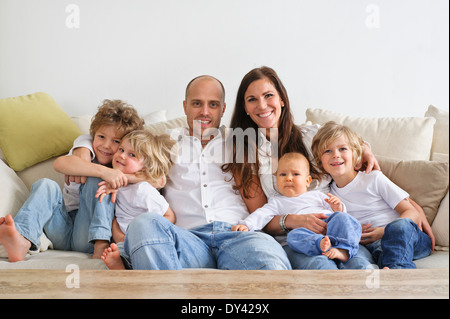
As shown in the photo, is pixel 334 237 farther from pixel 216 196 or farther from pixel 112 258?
pixel 112 258

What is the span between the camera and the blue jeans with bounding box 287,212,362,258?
1.42m

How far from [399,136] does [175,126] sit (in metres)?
1.07

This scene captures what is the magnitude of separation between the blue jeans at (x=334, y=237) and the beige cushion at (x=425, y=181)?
0.44 m

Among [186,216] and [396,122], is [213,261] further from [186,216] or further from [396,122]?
[396,122]

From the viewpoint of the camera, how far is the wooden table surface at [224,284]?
0.98 metres

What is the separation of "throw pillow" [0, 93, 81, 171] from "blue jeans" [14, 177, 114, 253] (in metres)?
0.35

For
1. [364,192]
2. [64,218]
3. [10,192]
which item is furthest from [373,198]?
[10,192]

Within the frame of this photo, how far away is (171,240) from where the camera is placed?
1.35 meters

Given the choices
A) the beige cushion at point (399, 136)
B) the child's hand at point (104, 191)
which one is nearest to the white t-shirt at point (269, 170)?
the beige cushion at point (399, 136)

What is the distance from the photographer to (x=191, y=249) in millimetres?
1438

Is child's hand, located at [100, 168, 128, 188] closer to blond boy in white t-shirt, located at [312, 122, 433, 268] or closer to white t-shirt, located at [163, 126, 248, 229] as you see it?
white t-shirt, located at [163, 126, 248, 229]

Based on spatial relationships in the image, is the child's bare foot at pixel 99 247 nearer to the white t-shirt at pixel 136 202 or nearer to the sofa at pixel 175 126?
the white t-shirt at pixel 136 202
